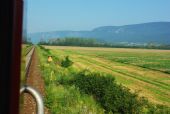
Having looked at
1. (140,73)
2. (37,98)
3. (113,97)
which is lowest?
(140,73)

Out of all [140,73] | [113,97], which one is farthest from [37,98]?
[140,73]

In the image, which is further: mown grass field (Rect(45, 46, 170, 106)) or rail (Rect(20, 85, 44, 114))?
mown grass field (Rect(45, 46, 170, 106))

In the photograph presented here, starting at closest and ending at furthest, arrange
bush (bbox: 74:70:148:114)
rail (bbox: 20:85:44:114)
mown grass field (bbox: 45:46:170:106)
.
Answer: rail (bbox: 20:85:44:114), bush (bbox: 74:70:148:114), mown grass field (bbox: 45:46:170:106)

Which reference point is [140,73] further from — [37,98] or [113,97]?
[37,98]

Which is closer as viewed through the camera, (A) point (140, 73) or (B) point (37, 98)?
(B) point (37, 98)

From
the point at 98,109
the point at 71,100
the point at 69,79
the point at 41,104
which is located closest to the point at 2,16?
the point at 41,104

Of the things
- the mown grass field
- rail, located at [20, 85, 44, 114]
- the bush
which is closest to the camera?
rail, located at [20, 85, 44, 114]

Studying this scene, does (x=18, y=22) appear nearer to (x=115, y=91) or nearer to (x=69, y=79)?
(x=115, y=91)

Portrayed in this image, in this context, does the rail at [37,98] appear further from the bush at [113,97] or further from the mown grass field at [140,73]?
the mown grass field at [140,73]

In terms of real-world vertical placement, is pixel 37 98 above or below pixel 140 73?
above

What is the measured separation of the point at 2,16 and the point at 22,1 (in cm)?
26

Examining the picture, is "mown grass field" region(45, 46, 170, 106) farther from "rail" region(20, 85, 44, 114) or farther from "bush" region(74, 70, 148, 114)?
"rail" region(20, 85, 44, 114)

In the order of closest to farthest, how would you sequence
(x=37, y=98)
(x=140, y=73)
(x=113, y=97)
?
(x=37, y=98) < (x=113, y=97) < (x=140, y=73)

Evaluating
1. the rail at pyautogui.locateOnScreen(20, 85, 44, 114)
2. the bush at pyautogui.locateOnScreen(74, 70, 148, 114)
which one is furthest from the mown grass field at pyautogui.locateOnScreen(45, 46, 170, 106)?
the rail at pyautogui.locateOnScreen(20, 85, 44, 114)
